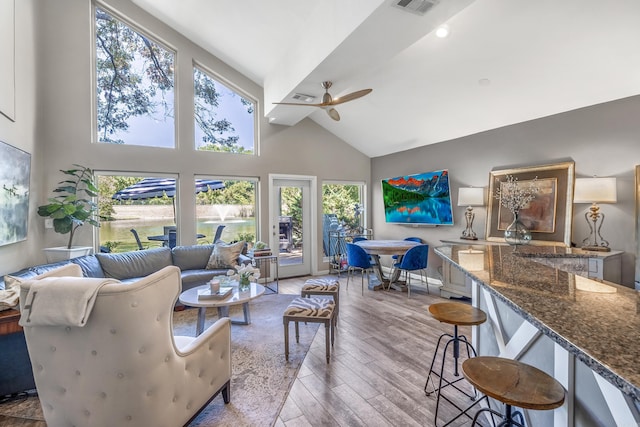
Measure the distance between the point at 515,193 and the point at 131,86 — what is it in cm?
569

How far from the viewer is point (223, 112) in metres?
5.35

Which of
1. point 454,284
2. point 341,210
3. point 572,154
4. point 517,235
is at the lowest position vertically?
point 454,284

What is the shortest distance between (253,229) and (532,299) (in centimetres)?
487

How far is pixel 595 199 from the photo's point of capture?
10.4 feet

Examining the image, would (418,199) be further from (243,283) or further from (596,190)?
(243,283)

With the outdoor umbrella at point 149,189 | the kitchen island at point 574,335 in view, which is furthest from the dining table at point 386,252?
the outdoor umbrella at point 149,189

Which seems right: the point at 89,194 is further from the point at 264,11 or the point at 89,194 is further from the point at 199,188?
the point at 264,11

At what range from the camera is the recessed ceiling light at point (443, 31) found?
3030 millimetres

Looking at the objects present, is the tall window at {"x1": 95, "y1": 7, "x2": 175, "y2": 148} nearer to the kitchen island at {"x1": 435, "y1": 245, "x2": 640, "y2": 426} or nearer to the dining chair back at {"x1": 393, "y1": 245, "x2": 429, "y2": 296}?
the dining chair back at {"x1": 393, "y1": 245, "x2": 429, "y2": 296}

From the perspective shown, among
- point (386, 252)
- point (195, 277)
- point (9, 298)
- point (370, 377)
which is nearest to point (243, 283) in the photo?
point (195, 277)

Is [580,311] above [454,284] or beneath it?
above

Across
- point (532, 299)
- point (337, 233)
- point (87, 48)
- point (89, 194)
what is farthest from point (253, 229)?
point (532, 299)

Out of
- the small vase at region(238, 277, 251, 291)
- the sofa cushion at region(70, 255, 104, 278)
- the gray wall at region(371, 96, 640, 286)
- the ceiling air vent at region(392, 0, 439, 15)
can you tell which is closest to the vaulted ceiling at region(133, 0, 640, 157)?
Answer: the ceiling air vent at region(392, 0, 439, 15)

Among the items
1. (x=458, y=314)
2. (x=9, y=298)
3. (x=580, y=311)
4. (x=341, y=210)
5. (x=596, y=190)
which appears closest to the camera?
(x=580, y=311)
